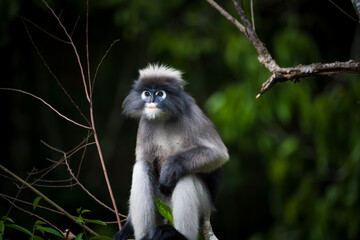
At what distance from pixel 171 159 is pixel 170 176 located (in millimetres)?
136

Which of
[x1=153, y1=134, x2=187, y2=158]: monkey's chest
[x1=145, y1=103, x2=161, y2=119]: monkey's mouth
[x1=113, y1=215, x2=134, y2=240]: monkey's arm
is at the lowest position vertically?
[x1=113, y1=215, x2=134, y2=240]: monkey's arm

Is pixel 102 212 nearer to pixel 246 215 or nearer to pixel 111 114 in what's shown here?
pixel 111 114

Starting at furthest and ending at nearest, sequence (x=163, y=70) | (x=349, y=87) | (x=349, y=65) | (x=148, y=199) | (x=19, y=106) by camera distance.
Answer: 1. (x=19, y=106)
2. (x=349, y=87)
3. (x=163, y=70)
4. (x=148, y=199)
5. (x=349, y=65)

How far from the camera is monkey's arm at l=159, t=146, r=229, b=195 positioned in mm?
3289

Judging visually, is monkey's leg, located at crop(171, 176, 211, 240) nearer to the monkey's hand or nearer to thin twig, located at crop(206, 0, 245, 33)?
the monkey's hand

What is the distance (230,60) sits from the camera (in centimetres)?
613

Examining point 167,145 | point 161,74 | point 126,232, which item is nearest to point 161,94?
point 161,74

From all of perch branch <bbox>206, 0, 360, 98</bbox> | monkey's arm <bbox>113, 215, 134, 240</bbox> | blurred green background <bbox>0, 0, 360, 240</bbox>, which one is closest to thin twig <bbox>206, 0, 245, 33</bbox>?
perch branch <bbox>206, 0, 360, 98</bbox>

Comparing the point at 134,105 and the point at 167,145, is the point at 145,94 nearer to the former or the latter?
the point at 134,105

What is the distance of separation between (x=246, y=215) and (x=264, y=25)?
3896 mm

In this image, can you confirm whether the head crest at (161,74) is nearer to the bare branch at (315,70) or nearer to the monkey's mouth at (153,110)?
the monkey's mouth at (153,110)

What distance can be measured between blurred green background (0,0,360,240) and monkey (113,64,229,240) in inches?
75.9

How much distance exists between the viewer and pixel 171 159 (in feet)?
11.0

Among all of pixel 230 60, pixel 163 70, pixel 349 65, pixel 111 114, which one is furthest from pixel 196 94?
pixel 349 65
